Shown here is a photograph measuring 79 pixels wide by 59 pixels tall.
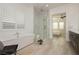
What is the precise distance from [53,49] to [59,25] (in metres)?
0.44

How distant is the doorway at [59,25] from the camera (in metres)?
2.07

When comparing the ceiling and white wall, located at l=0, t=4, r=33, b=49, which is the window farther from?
the ceiling

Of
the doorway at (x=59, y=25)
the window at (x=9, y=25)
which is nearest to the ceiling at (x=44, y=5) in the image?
the doorway at (x=59, y=25)

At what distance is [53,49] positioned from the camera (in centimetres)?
202

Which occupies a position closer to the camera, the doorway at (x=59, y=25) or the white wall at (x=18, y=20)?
the white wall at (x=18, y=20)

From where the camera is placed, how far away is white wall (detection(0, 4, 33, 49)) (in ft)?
6.44

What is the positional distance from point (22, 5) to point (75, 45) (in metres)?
1.15

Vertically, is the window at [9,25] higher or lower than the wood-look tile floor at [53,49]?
higher

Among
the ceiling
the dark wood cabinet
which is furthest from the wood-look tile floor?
the ceiling

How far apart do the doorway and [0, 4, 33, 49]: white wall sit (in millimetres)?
419

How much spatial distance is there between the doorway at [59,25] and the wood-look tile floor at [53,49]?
89 millimetres

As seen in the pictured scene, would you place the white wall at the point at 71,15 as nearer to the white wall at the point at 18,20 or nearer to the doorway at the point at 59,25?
the doorway at the point at 59,25

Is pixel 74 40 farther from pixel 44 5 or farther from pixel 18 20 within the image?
pixel 18 20

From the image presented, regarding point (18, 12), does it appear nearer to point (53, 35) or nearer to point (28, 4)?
point (28, 4)
